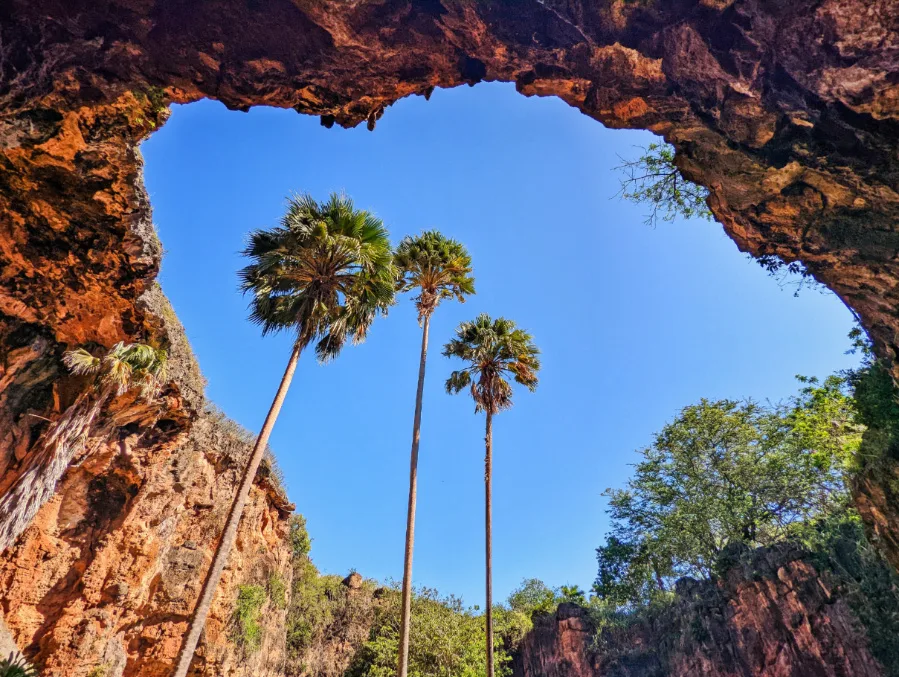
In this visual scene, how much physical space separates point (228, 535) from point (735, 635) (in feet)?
75.4

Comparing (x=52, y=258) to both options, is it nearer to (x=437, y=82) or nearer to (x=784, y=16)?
(x=437, y=82)

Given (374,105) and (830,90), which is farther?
(374,105)

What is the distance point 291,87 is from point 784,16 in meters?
9.00

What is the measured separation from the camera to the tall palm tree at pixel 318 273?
1137 cm

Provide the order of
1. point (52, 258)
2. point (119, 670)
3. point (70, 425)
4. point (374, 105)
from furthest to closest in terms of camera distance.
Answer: point (119, 670), point (70, 425), point (52, 258), point (374, 105)

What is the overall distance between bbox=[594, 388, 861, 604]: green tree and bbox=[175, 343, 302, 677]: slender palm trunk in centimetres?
2039

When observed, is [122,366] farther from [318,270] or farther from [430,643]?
[430,643]

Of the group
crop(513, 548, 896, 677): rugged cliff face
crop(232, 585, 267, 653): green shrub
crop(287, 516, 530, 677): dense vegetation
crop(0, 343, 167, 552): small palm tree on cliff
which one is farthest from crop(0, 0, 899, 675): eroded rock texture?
crop(287, 516, 530, 677): dense vegetation

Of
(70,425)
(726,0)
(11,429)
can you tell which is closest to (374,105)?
(726,0)

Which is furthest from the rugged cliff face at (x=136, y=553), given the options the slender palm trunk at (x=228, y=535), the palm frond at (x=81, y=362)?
the slender palm trunk at (x=228, y=535)


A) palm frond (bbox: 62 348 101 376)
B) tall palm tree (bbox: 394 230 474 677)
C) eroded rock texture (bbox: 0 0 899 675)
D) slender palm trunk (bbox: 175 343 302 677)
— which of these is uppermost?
tall palm tree (bbox: 394 230 474 677)

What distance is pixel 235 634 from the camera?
17516 millimetres

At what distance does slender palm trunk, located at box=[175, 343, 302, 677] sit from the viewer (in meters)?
7.49

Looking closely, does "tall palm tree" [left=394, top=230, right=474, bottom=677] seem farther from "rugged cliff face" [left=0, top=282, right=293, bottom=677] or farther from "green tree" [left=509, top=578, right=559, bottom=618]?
"green tree" [left=509, top=578, right=559, bottom=618]
